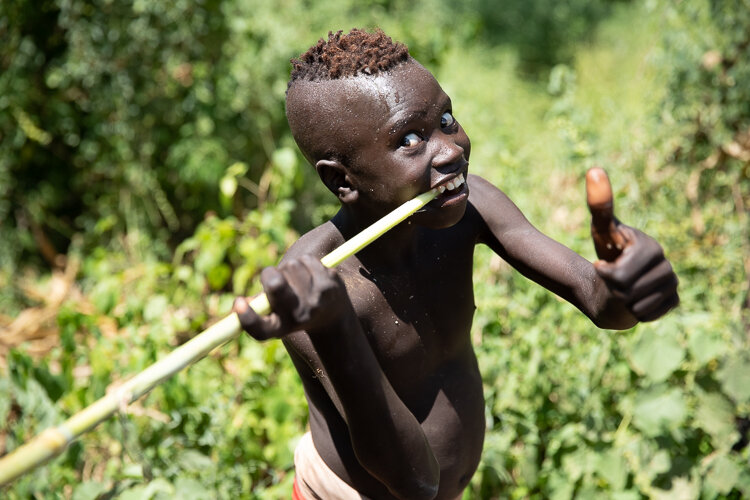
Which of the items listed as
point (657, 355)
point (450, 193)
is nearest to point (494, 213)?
point (450, 193)

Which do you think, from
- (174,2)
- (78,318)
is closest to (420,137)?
(78,318)

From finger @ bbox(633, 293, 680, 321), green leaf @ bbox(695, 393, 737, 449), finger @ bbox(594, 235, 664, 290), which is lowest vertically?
green leaf @ bbox(695, 393, 737, 449)

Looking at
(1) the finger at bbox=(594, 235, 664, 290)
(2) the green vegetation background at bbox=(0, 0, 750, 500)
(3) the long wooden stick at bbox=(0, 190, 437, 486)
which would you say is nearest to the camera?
(3) the long wooden stick at bbox=(0, 190, 437, 486)

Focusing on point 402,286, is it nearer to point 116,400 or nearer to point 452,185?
point 452,185

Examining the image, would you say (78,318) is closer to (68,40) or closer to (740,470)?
(68,40)

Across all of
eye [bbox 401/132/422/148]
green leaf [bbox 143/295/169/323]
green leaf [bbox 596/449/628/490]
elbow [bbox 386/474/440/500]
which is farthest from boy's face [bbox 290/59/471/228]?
green leaf [bbox 143/295/169/323]

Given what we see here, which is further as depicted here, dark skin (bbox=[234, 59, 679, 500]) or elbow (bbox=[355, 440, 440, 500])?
elbow (bbox=[355, 440, 440, 500])

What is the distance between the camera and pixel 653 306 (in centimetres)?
95

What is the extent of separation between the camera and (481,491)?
76.6 inches

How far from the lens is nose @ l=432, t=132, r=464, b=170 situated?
1.11 m

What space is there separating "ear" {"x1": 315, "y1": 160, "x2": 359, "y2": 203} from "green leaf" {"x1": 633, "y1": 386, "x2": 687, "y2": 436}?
91 centimetres

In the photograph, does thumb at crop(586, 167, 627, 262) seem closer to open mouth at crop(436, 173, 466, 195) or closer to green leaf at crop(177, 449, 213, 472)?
open mouth at crop(436, 173, 466, 195)

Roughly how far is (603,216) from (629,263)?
0.06 m

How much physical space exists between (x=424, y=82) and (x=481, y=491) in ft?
3.83
